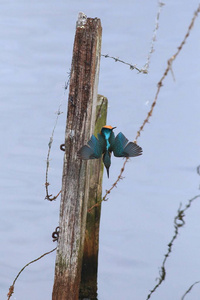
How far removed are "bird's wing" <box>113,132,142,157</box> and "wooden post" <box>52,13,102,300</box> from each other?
1.19 ft

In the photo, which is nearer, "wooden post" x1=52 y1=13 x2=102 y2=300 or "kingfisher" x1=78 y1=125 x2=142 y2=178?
"kingfisher" x1=78 y1=125 x2=142 y2=178

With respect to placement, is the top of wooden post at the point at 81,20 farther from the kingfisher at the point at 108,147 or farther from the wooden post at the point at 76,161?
the kingfisher at the point at 108,147

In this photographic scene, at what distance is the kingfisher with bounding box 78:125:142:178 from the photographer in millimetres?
6000

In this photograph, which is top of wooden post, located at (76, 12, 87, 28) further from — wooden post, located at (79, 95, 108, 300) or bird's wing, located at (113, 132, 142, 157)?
wooden post, located at (79, 95, 108, 300)

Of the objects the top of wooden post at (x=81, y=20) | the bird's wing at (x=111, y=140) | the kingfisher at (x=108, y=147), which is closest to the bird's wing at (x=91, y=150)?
the kingfisher at (x=108, y=147)

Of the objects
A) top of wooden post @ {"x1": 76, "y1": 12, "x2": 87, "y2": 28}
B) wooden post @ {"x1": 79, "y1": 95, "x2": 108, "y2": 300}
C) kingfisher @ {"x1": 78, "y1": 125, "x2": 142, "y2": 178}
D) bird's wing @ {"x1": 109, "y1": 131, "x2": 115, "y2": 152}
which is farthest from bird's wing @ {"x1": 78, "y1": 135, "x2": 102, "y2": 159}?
wooden post @ {"x1": 79, "y1": 95, "x2": 108, "y2": 300}

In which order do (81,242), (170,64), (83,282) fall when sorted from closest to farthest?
1. (170,64)
2. (81,242)
3. (83,282)

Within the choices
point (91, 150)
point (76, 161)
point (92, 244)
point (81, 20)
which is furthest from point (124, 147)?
point (92, 244)

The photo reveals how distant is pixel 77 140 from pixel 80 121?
18cm

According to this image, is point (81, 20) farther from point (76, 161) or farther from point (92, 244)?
point (92, 244)

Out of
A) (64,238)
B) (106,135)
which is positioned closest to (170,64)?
(106,135)

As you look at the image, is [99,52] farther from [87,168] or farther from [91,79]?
[87,168]

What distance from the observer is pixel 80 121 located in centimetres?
627

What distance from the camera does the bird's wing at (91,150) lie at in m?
6.00
